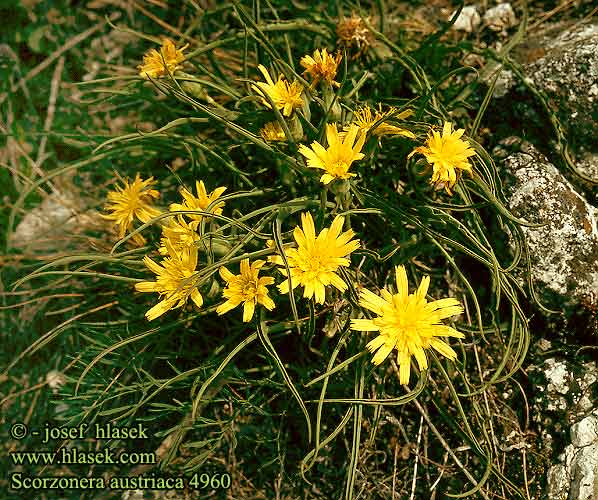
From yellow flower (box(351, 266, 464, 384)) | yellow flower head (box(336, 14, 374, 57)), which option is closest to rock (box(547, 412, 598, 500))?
yellow flower (box(351, 266, 464, 384))

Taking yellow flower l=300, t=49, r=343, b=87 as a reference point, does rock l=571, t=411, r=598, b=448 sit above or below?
below

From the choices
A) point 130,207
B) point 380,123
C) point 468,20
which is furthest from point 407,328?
point 468,20

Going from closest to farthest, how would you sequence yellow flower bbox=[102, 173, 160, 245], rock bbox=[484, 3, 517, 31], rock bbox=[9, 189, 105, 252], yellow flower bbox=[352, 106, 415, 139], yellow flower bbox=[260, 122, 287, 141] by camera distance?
yellow flower bbox=[352, 106, 415, 139]
yellow flower bbox=[260, 122, 287, 141]
yellow flower bbox=[102, 173, 160, 245]
rock bbox=[484, 3, 517, 31]
rock bbox=[9, 189, 105, 252]

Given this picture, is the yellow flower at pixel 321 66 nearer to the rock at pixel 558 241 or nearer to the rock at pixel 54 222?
the rock at pixel 558 241

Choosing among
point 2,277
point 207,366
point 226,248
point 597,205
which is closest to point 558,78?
point 597,205

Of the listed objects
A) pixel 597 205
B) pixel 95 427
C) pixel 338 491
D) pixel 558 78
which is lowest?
pixel 338 491

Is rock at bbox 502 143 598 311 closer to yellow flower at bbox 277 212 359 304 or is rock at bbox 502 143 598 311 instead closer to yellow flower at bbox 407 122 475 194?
yellow flower at bbox 407 122 475 194

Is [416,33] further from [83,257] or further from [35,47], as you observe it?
[35,47]

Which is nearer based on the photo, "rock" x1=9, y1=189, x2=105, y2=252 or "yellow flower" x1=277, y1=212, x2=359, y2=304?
"yellow flower" x1=277, y1=212, x2=359, y2=304

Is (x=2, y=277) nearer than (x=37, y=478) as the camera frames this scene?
No
